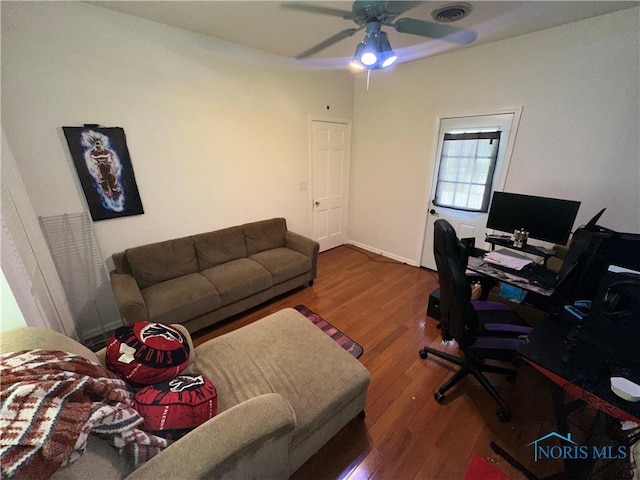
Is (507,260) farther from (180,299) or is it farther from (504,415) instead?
(180,299)

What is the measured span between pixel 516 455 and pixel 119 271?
10.5 ft

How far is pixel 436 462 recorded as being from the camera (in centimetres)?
134

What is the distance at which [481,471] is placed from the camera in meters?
1.30

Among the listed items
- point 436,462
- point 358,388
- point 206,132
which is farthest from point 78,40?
point 436,462

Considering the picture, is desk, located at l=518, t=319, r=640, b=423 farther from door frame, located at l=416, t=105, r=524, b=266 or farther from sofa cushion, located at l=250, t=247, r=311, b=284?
sofa cushion, located at l=250, t=247, r=311, b=284

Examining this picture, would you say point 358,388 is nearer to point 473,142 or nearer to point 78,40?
point 473,142

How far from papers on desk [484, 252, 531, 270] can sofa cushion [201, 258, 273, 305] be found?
2.07 metres

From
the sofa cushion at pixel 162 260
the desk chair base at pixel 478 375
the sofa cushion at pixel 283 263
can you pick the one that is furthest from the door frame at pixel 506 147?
the sofa cushion at pixel 162 260

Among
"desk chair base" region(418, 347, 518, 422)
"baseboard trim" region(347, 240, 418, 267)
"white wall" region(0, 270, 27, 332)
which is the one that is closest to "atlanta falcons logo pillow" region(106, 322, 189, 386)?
"white wall" region(0, 270, 27, 332)

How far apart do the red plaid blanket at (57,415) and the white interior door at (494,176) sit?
3371mm

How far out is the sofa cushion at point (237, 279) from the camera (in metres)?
2.33

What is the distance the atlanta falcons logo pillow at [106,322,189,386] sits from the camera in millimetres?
1116

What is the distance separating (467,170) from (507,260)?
1368mm

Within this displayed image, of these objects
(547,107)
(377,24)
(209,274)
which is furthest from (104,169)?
(547,107)
